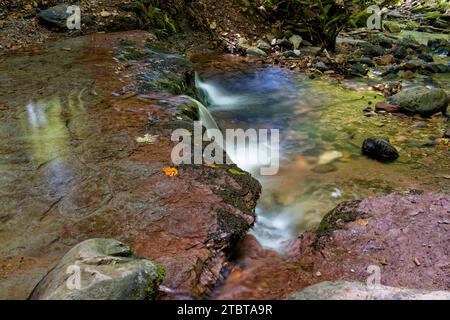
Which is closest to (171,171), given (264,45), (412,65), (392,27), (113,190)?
(113,190)

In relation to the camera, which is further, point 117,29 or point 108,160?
point 117,29

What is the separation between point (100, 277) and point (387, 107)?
696 centimetres

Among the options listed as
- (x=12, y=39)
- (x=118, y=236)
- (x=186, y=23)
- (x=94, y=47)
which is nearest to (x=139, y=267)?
(x=118, y=236)

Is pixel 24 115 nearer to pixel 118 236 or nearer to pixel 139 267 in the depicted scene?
pixel 118 236

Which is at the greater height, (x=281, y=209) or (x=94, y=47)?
(x=94, y=47)

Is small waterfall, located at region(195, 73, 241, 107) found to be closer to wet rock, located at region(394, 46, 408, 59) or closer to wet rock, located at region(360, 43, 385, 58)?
wet rock, located at region(360, 43, 385, 58)

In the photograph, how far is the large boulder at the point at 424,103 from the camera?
7.27 meters

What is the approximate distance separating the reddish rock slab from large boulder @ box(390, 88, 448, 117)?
3906mm

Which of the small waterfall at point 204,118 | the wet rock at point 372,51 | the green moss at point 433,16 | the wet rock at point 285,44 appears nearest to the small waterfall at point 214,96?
the small waterfall at point 204,118

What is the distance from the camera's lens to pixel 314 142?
6664 mm

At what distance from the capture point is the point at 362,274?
3.21 m

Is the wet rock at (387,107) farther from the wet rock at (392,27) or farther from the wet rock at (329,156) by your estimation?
the wet rock at (392,27)

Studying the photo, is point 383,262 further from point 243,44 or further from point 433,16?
point 433,16

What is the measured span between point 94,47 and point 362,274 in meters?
7.26
